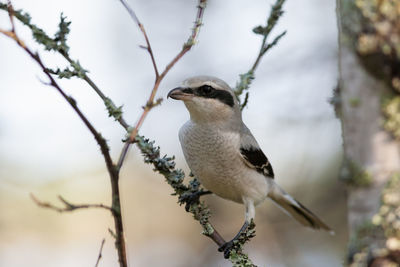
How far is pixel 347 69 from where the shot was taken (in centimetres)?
174

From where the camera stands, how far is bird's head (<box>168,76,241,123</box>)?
3.54 metres

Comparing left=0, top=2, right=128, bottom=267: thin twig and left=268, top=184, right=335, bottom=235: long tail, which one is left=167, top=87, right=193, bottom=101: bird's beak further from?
left=0, top=2, right=128, bottom=267: thin twig

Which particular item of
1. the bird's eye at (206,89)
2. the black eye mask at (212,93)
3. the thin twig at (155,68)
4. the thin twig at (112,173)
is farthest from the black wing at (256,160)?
the thin twig at (112,173)

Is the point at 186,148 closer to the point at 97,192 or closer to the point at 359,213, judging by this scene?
the point at 359,213

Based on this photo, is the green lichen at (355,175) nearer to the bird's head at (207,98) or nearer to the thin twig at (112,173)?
the thin twig at (112,173)

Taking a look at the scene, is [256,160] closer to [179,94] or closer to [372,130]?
[179,94]

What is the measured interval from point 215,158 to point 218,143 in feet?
0.39

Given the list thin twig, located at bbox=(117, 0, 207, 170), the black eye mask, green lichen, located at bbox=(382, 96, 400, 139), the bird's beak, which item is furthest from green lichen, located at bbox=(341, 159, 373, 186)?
the black eye mask

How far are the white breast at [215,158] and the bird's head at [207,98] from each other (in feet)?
0.33

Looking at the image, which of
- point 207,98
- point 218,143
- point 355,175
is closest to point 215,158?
point 218,143

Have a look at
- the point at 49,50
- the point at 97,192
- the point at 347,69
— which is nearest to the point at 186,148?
the point at 49,50

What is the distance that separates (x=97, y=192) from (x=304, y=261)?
2.64m

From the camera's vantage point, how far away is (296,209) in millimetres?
4605

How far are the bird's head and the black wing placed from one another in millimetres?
297
